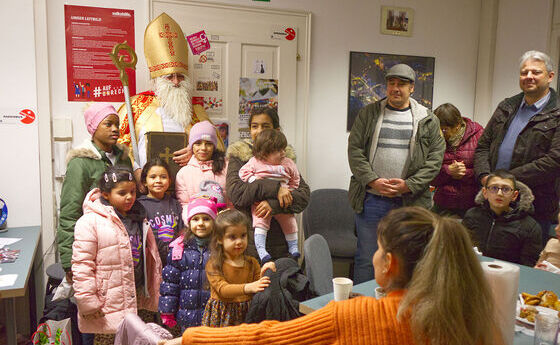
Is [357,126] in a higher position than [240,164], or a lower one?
higher

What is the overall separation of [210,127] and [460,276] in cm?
206

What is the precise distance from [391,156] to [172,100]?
1.48 metres

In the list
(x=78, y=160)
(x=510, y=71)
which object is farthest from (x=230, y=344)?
(x=510, y=71)

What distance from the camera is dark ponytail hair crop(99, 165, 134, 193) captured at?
2389 mm

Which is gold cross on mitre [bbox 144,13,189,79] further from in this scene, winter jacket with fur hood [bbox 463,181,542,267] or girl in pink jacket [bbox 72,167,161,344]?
winter jacket with fur hood [bbox 463,181,542,267]

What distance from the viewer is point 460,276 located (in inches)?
41.6

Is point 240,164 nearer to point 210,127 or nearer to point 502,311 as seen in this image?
point 210,127

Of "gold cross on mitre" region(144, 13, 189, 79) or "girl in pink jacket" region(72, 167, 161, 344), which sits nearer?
"girl in pink jacket" region(72, 167, 161, 344)

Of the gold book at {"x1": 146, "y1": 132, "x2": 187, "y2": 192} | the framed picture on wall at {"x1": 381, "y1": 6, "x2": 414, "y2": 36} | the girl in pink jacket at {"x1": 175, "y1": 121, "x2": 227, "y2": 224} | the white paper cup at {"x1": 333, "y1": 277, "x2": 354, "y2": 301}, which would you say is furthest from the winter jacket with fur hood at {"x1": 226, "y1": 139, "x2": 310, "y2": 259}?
the framed picture on wall at {"x1": 381, "y1": 6, "x2": 414, "y2": 36}

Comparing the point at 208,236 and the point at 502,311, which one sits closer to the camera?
the point at 502,311

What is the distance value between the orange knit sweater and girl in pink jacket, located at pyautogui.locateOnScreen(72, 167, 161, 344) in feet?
3.93

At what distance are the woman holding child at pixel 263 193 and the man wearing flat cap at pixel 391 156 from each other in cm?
43

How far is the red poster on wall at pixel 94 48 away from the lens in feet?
10.7

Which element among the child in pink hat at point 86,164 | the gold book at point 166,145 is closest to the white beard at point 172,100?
the gold book at point 166,145
